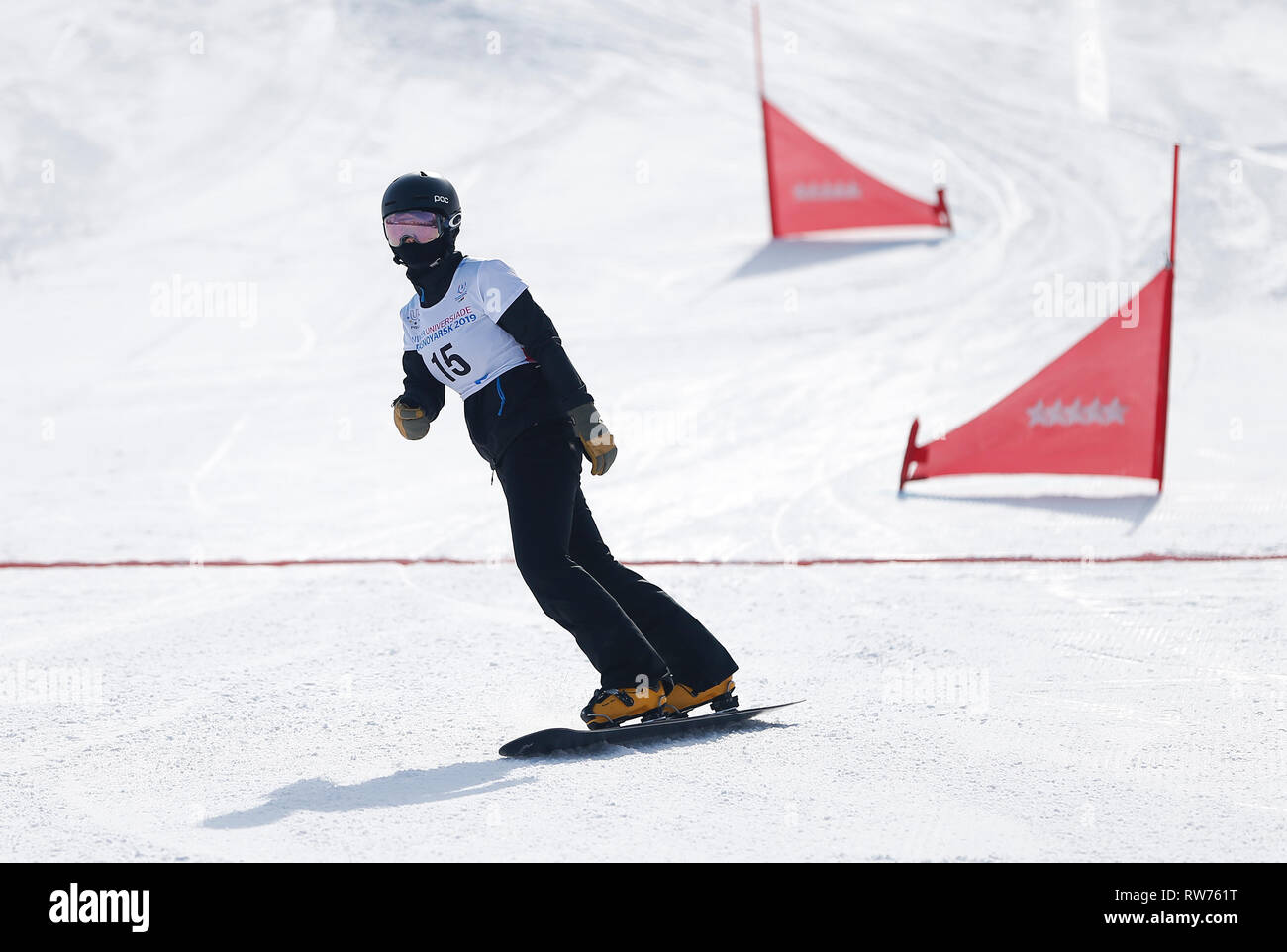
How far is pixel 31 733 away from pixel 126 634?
1253 mm

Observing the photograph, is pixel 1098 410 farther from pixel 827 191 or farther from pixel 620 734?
pixel 827 191

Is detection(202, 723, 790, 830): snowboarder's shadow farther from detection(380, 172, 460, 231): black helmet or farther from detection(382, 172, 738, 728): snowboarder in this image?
detection(380, 172, 460, 231): black helmet

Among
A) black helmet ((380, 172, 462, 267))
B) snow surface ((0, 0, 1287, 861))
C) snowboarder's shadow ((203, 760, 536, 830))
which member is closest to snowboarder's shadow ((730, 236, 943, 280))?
snow surface ((0, 0, 1287, 861))

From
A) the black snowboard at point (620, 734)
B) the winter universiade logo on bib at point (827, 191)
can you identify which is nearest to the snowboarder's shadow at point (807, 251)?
the winter universiade logo on bib at point (827, 191)

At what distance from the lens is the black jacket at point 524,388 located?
4.06 meters

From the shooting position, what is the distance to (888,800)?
365 cm

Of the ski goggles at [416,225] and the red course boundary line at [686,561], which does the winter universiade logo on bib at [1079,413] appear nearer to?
the red course boundary line at [686,561]

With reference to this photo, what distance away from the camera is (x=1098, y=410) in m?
7.66

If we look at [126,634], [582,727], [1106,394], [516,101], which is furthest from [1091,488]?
[516,101]

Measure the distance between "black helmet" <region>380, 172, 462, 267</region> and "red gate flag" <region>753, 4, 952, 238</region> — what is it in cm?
1046

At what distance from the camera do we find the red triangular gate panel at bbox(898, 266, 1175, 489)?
24.8 feet

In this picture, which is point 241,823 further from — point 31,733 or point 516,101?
point 516,101

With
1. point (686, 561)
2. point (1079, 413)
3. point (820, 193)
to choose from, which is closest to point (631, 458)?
point (686, 561)

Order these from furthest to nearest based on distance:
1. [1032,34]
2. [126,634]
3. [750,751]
→ [1032,34] → [126,634] → [750,751]
